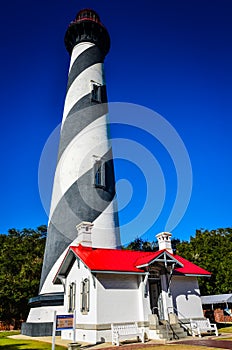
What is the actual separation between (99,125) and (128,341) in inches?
454

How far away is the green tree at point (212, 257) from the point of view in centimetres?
2064

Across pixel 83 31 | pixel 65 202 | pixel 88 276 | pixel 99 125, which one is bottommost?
pixel 88 276

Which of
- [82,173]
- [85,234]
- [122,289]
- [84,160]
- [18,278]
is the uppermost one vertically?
[84,160]

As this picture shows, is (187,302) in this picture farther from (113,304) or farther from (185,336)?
(113,304)

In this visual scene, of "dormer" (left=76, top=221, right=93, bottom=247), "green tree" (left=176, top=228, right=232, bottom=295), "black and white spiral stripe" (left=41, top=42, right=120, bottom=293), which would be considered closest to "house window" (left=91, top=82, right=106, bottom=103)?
"black and white spiral stripe" (left=41, top=42, right=120, bottom=293)

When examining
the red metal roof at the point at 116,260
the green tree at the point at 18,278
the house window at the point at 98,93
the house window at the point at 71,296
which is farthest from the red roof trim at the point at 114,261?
the house window at the point at 98,93

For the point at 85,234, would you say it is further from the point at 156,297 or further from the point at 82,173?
the point at 156,297

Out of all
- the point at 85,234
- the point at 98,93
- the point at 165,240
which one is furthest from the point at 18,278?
the point at 98,93

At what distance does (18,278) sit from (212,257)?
47.7ft

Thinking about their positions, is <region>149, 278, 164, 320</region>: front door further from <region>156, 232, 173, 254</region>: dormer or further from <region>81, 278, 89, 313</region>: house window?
<region>81, 278, 89, 313</region>: house window

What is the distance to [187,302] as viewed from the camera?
12.4 metres

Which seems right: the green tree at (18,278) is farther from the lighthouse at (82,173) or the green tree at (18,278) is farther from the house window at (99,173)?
the house window at (99,173)

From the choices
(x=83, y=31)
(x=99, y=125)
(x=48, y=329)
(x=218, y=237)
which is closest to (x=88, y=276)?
(x=48, y=329)

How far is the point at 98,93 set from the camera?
59.4 feet
